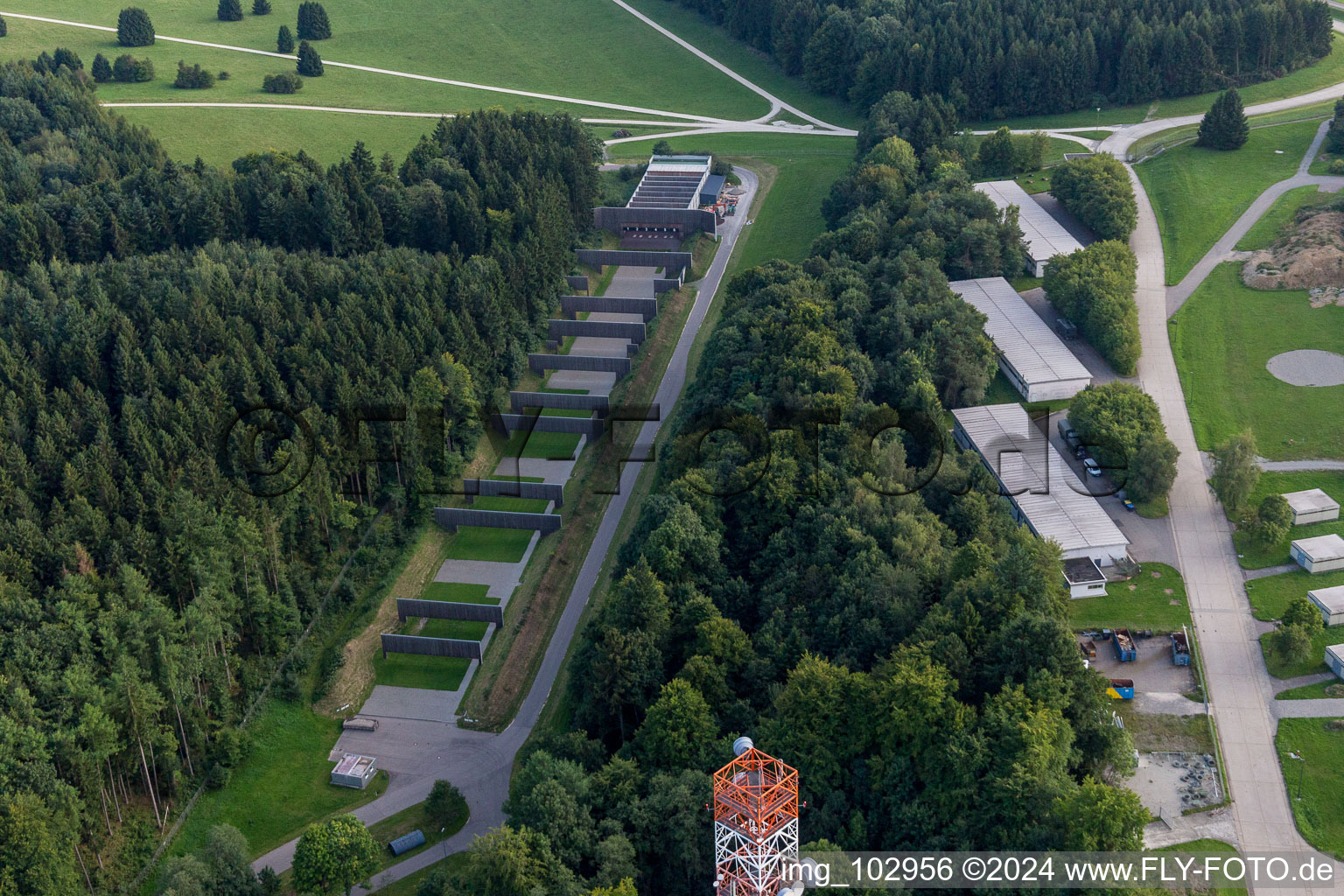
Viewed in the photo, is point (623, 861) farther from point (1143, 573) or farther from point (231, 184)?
point (231, 184)

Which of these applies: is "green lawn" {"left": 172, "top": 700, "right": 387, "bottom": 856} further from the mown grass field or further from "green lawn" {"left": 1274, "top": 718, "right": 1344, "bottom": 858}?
the mown grass field

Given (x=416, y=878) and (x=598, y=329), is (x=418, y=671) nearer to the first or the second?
(x=416, y=878)

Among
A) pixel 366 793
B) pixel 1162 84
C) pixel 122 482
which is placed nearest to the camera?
pixel 366 793

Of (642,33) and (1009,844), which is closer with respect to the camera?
(1009,844)

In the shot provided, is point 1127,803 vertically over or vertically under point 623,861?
over

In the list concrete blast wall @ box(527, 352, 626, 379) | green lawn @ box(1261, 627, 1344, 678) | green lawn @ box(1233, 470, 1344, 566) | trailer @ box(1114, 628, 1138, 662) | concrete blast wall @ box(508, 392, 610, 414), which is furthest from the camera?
concrete blast wall @ box(527, 352, 626, 379)

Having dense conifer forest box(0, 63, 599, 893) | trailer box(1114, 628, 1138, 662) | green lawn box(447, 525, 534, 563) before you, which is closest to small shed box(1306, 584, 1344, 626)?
trailer box(1114, 628, 1138, 662)

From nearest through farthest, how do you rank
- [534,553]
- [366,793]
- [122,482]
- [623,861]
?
[623,861]
[366,793]
[122,482]
[534,553]

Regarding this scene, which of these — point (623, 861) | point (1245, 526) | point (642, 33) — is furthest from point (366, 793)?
point (642, 33)
